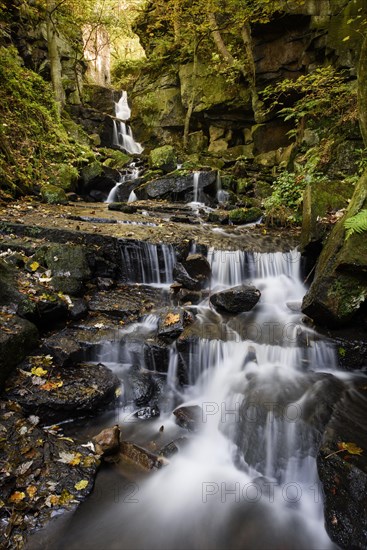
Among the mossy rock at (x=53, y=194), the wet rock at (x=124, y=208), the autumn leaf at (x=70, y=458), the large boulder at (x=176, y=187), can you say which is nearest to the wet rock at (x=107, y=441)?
the autumn leaf at (x=70, y=458)

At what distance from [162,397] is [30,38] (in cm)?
1782

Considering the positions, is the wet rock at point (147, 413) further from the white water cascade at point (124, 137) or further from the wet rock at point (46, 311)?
the white water cascade at point (124, 137)

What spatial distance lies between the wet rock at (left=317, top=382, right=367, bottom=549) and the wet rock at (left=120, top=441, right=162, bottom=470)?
68.7 inches

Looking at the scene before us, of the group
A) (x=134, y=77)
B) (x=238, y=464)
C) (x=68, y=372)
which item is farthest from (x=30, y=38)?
(x=238, y=464)

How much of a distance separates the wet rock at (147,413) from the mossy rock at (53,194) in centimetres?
791

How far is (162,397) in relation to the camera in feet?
15.2

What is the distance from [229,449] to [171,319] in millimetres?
2122

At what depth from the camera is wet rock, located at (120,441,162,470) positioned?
357 centimetres

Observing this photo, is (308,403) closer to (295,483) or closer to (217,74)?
(295,483)

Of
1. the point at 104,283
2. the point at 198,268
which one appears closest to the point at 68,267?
the point at 104,283

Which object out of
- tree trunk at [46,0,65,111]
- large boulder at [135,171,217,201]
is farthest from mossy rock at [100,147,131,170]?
large boulder at [135,171,217,201]

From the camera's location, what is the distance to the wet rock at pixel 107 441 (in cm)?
354

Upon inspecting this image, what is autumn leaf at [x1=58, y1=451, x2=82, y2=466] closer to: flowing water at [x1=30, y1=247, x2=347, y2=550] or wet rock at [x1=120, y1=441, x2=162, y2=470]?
flowing water at [x1=30, y1=247, x2=347, y2=550]

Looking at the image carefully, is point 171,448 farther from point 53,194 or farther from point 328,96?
point 328,96
